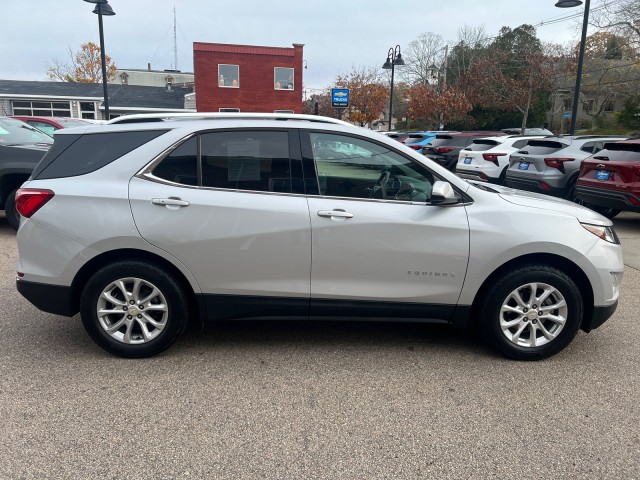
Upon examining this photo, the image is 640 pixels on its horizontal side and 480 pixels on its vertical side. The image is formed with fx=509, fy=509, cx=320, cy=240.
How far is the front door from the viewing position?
3.58 metres

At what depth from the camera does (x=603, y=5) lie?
90.7 feet

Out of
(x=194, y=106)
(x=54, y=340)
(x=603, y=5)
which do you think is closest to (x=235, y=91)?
(x=194, y=106)

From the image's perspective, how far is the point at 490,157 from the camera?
Answer: 40.2 ft

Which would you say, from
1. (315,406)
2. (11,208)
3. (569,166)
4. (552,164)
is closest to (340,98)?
(552,164)

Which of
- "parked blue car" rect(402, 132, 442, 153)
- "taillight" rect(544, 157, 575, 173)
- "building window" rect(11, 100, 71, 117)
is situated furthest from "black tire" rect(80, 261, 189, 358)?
"building window" rect(11, 100, 71, 117)

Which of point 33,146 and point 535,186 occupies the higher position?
point 33,146

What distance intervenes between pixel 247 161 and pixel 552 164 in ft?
25.7

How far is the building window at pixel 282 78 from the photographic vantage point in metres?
36.8

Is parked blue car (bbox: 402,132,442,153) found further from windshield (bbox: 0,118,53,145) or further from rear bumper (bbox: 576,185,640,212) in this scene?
windshield (bbox: 0,118,53,145)

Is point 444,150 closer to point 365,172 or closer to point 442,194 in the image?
A: point 365,172

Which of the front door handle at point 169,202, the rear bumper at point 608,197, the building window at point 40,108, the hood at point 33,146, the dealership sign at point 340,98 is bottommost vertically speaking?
the rear bumper at point 608,197

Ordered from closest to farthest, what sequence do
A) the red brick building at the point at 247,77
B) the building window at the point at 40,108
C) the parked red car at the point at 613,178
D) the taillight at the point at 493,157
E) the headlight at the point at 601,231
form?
the headlight at the point at 601,231 → the parked red car at the point at 613,178 → the taillight at the point at 493,157 → the building window at the point at 40,108 → the red brick building at the point at 247,77

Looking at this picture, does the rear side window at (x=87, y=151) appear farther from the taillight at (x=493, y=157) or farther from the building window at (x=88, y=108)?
the building window at (x=88, y=108)

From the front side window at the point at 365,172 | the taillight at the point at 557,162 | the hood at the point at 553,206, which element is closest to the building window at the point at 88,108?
the taillight at the point at 557,162
